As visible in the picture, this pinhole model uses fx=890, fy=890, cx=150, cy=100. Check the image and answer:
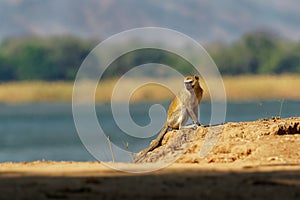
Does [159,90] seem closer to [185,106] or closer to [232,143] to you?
[185,106]

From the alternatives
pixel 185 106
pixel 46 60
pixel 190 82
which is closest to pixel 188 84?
pixel 190 82

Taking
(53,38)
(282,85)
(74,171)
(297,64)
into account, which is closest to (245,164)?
(74,171)

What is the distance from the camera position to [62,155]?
1387 inches

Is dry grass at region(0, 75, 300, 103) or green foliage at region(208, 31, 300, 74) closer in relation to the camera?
dry grass at region(0, 75, 300, 103)

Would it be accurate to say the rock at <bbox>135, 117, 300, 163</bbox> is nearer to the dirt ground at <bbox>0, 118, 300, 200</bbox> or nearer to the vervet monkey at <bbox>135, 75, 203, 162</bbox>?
the dirt ground at <bbox>0, 118, 300, 200</bbox>

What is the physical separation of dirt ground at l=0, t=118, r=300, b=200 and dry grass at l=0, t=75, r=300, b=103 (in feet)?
158

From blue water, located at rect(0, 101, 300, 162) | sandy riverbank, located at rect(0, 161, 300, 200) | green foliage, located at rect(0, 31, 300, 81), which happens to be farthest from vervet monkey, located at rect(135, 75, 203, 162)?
green foliage, located at rect(0, 31, 300, 81)

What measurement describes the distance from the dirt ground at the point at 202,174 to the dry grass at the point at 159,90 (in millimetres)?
48276

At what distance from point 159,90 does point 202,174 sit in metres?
73.0

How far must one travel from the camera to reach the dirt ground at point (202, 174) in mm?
8875

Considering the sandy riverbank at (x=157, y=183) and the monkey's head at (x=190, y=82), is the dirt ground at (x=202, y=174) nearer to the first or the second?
the sandy riverbank at (x=157, y=183)

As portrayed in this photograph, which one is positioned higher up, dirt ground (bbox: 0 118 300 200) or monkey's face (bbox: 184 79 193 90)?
monkey's face (bbox: 184 79 193 90)

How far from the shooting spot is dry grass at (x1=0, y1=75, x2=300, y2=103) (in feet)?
238

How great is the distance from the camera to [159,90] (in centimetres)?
8294
